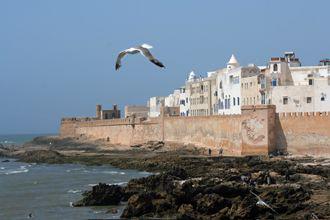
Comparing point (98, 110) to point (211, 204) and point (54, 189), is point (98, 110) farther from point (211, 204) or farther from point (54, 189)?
point (211, 204)

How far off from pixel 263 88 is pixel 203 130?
571 centimetres

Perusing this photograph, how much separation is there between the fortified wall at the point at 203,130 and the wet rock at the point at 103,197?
1713 cm

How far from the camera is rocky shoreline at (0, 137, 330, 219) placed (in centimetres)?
1961

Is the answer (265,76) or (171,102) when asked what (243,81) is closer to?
(265,76)

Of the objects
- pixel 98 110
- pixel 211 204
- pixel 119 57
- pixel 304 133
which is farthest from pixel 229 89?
pixel 119 57

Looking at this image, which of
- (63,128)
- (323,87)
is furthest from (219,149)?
(63,128)

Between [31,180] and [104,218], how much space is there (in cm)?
1700

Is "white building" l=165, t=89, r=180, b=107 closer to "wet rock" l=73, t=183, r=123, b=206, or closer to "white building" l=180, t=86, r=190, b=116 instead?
"white building" l=180, t=86, r=190, b=116

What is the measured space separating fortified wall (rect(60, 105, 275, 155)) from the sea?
733 cm

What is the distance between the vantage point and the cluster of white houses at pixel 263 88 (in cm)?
4231

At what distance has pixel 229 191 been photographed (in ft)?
70.7

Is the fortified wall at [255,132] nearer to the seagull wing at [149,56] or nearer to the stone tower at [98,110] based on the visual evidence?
the stone tower at [98,110]

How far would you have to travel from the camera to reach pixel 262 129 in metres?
40.2

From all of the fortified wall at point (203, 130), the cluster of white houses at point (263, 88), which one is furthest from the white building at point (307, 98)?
the fortified wall at point (203, 130)
